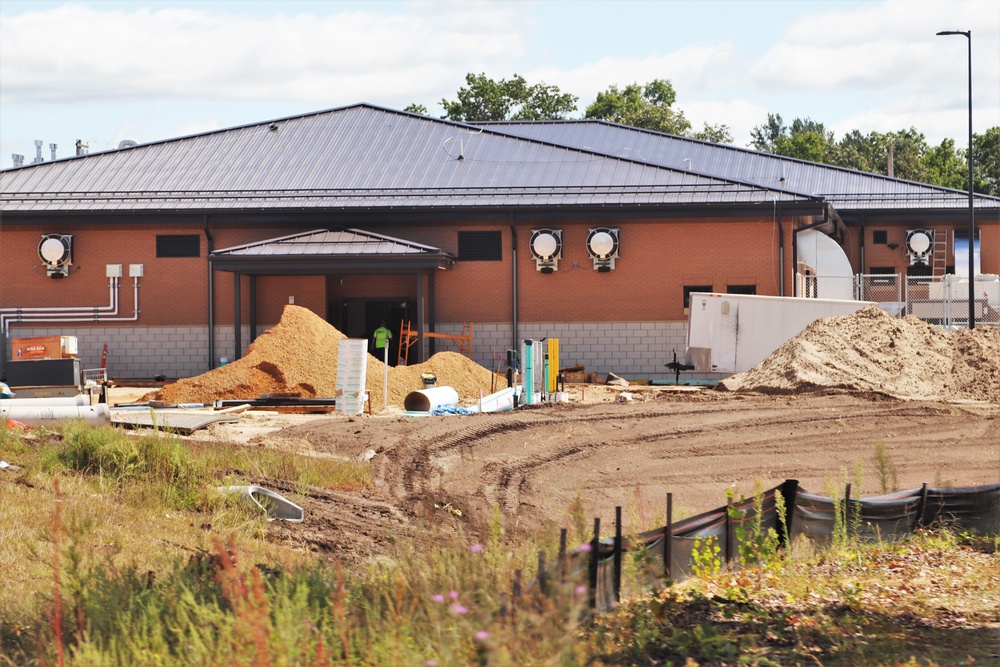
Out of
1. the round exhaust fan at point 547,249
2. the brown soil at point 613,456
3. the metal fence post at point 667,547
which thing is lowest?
the brown soil at point 613,456

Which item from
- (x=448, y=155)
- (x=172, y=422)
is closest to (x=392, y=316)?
(x=448, y=155)

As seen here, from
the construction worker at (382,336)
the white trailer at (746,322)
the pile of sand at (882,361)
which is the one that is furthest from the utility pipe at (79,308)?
the pile of sand at (882,361)

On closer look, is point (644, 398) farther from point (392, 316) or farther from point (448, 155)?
point (448, 155)

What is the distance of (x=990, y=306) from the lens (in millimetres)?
36250

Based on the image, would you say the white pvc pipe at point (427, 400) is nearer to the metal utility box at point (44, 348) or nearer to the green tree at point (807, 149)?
the metal utility box at point (44, 348)

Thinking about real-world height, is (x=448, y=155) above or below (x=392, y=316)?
above

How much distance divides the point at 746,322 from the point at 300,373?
11.9 m

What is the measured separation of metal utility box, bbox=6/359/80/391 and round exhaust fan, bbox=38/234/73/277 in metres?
9.09

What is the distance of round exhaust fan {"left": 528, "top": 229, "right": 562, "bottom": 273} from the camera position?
3378cm

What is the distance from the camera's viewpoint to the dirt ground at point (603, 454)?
44.1ft

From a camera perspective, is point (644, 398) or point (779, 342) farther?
point (779, 342)

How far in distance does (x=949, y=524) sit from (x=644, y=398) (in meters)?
15.8

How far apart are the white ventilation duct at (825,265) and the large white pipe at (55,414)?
2369cm

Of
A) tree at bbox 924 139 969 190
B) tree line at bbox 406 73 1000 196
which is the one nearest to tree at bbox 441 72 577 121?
tree line at bbox 406 73 1000 196
